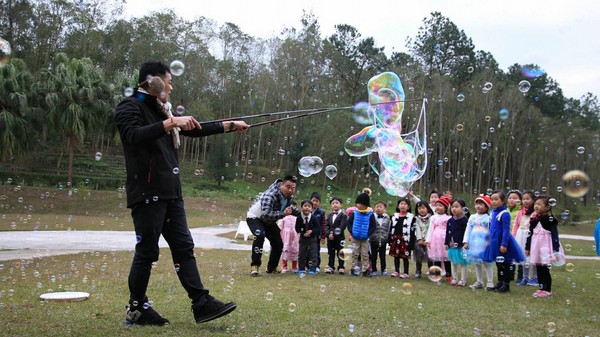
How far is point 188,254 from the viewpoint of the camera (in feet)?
14.9

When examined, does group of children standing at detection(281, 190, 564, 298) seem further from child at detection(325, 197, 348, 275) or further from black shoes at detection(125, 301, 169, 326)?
black shoes at detection(125, 301, 169, 326)

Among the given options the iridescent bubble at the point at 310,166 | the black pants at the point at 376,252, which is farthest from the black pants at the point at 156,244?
the black pants at the point at 376,252

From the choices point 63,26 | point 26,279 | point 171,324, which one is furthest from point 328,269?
point 63,26

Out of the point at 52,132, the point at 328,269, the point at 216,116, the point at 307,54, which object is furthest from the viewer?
the point at 216,116

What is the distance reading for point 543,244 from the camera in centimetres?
805

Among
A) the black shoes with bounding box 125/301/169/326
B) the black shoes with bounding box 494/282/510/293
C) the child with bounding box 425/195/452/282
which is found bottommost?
the black shoes with bounding box 494/282/510/293

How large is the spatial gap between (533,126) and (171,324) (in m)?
35.1

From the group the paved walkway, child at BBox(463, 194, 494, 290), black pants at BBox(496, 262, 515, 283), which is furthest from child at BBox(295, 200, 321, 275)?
the paved walkway

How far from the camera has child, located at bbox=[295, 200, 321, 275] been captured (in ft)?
32.6

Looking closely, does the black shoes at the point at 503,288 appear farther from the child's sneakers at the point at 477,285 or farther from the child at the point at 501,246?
the child's sneakers at the point at 477,285

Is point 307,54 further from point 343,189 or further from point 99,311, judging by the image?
point 99,311

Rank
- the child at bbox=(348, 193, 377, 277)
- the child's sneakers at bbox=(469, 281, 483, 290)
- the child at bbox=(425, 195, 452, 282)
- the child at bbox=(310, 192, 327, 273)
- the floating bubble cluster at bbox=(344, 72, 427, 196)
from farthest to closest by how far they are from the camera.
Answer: the floating bubble cluster at bbox=(344, 72, 427, 196) → the child at bbox=(310, 192, 327, 273) → the child at bbox=(348, 193, 377, 277) → the child at bbox=(425, 195, 452, 282) → the child's sneakers at bbox=(469, 281, 483, 290)

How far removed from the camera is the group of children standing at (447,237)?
320 inches

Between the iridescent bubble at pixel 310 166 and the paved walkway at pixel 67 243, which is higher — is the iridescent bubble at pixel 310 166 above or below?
above
